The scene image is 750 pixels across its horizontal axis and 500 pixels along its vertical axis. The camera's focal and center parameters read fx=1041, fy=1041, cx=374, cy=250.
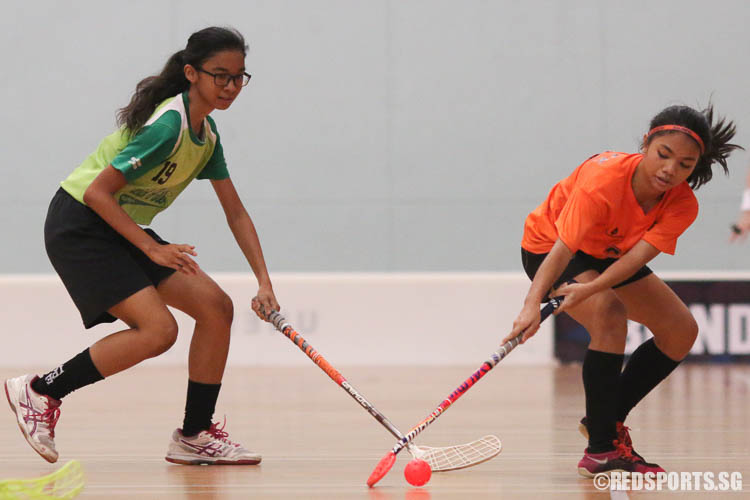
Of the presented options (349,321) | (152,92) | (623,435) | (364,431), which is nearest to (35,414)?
(152,92)

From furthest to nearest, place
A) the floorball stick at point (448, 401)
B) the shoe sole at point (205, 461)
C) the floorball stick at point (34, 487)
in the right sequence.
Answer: the shoe sole at point (205, 461) < the floorball stick at point (448, 401) < the floorball stick at point (34, 487)

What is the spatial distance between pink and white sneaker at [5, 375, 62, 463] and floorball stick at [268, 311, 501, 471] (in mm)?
599

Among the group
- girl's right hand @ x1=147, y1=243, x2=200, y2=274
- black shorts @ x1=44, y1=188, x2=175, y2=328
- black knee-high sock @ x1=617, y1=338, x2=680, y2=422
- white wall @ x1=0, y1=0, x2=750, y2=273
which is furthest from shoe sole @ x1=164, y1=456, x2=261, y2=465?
white wall @ x1=0, y1=0, x2=750, y2=273

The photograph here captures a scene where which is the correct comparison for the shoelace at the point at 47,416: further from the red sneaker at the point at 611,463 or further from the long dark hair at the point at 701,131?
the long dark hair at the point at 701,131

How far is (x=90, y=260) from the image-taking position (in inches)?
102

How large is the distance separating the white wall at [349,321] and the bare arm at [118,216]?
121 inches

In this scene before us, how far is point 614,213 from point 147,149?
44.7 inches

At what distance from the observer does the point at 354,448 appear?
9.76 feet

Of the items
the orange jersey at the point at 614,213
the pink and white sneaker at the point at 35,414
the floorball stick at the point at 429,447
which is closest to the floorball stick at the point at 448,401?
the floorball stick at the point at 429,447

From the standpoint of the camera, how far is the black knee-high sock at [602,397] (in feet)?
8.11

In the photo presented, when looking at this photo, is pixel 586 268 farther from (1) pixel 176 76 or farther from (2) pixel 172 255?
(1) pixel 176 76

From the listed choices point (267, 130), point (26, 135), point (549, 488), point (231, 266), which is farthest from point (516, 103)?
point (549, 488)

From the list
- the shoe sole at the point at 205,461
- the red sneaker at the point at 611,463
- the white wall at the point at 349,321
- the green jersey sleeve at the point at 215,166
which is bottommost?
the white wall at the point at 349,321

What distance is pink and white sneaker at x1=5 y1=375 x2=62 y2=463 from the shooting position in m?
2.53
